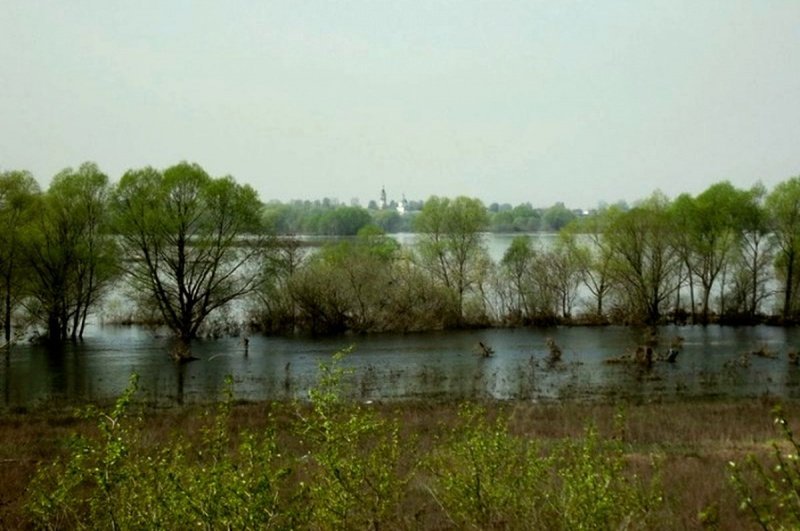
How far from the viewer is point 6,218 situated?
4478 cm

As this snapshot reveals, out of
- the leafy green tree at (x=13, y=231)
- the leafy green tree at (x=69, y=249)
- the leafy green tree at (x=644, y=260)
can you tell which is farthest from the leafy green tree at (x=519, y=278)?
the leafy green tree at (x=13, y=231)

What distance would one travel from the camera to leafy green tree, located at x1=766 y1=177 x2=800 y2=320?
181ft

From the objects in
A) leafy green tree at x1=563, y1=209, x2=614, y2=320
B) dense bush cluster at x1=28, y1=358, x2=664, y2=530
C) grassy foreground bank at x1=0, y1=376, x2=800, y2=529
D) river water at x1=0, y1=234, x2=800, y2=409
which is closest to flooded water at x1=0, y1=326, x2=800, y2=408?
river water at x1=0, y1=234, x2=800, y2=409

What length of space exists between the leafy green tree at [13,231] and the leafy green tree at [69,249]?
2.83 ft

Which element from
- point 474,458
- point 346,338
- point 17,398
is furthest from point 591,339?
point 474,458

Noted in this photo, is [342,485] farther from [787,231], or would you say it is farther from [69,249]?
[787,231]

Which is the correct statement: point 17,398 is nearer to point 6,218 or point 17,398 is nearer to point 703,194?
point 6,218

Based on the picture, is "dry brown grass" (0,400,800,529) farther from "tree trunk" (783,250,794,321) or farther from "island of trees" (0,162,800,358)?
"tree trunk" (783,250,794,321)

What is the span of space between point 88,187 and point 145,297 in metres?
8.68

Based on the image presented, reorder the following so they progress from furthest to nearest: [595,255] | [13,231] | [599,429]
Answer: [595,255] → [13,231] → [599,429]

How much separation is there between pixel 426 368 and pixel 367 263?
20178mm

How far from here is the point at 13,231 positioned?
145ft

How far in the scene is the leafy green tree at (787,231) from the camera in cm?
5506

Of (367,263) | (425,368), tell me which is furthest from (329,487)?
(367,263)
